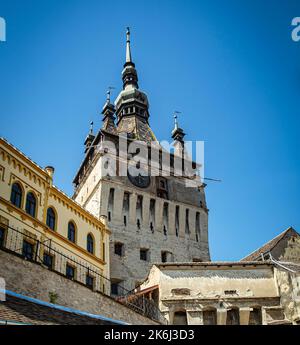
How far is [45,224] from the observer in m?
24.6

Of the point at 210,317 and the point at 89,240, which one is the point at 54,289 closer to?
the point at 89,240

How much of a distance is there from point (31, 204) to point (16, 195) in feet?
4.15

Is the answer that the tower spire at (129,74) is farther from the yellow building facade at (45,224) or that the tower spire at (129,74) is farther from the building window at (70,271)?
the building window at (70,271)

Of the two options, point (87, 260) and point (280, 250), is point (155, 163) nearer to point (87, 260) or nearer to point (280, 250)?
point (280, 250)

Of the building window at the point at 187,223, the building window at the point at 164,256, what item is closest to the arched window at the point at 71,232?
the building window at the point at 164,256

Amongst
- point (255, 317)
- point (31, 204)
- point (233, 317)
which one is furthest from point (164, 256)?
point (31, 204)

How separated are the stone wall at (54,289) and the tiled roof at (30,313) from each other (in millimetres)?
1197

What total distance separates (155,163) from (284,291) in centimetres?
2212

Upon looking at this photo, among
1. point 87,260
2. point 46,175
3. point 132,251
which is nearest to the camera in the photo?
point 46,175

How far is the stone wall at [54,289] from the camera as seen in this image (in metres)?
16.6

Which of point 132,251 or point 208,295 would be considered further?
point 132,251

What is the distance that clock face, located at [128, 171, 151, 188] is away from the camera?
4306 centimetres

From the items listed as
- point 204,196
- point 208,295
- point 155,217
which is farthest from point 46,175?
point 204,196

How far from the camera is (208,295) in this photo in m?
27.3
